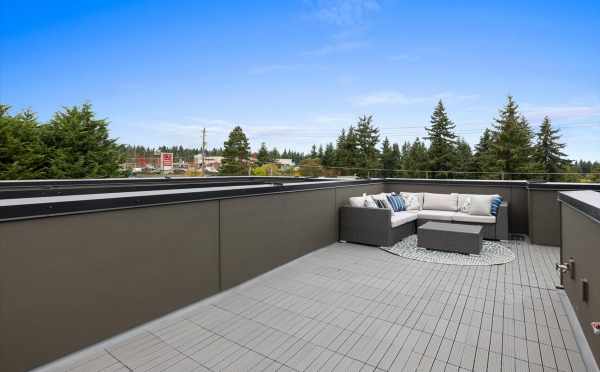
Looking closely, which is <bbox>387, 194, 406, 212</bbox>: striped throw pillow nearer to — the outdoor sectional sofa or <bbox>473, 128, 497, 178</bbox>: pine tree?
the outdoor sectional sofa

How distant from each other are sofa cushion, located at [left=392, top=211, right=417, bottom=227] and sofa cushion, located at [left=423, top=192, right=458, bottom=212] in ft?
2.08

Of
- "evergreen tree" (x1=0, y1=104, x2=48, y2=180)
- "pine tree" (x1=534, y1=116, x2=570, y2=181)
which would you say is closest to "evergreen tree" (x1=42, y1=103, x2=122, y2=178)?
"evergreen tree" (x1=0, y1=104, x2=48, y2=180)

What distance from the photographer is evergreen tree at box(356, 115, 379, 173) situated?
30219 millimetres

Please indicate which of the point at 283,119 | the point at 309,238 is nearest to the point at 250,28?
the point at 309,238

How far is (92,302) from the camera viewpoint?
6.93 feet

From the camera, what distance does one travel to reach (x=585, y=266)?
2088 mm

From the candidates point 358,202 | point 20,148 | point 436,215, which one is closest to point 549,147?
point 436,215

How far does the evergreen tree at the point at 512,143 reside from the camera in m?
21.5

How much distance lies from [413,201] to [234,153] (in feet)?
85.8

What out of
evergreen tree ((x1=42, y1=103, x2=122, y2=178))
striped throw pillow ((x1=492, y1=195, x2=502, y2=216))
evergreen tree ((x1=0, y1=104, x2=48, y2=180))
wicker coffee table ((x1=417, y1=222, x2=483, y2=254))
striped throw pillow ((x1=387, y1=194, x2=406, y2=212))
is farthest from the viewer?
evergreen tree ((x1=42, y1=103, x2=122, y2=178))

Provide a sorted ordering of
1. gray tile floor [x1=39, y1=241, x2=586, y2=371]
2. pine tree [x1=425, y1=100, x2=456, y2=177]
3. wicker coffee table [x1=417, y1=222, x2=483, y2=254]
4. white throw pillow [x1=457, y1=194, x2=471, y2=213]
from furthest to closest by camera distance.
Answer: pine tree [x1=425, y1=100, x2=456, y2=177] → white throw pillow [x1=457, y1=194, x2=471, y2=213] → wicker coffee table [x1=417, y1=222, x2=483, y2=254] → gray tile floor [x1=39, y1=241, x2=586, y2=371]

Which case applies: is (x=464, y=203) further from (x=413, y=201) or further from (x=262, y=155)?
(x=262, y=155)

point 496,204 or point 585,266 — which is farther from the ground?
point 496,204

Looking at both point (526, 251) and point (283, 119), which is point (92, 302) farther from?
point (283, 119)
